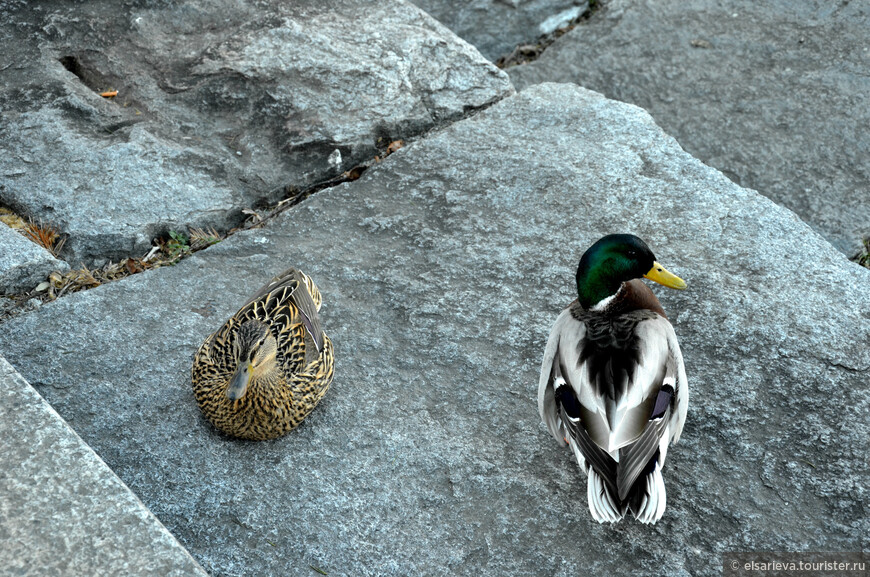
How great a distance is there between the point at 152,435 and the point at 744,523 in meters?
2.24

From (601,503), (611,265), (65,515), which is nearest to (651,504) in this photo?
(601,503)

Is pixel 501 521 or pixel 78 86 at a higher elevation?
pixel 78 86

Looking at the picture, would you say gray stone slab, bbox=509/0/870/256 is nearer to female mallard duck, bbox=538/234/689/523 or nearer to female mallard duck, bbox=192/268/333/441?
female mallard duck, bbox=538/234/689/523

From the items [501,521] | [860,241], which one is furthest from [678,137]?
[501,521]

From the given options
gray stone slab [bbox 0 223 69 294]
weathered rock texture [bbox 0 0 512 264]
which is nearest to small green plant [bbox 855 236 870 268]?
weathered rock texture [bbox 0 0 512 264]

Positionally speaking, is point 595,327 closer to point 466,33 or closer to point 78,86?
point 78,86

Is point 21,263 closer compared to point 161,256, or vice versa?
point 21,263

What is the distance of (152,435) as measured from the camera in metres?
3.15

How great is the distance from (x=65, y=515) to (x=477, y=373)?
1.77 metres

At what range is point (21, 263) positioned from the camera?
3.78 metres

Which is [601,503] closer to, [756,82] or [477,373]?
[477,373]

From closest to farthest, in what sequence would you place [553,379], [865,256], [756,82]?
[553,379] < [865,256] < [756,82]

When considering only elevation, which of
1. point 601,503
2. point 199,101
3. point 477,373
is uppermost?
point 199,101

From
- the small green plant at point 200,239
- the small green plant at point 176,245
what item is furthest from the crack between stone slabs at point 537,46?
the small green plant at point 176,245
